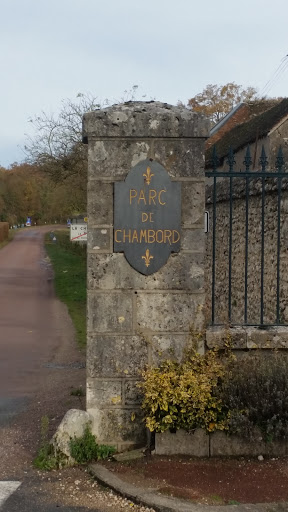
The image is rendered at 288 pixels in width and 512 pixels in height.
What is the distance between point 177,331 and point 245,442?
104 cm

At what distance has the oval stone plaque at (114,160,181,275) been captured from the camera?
17.3 feet

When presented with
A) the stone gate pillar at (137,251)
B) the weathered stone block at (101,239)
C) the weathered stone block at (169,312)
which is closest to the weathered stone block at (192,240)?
the stone gate pillar at (137,251)

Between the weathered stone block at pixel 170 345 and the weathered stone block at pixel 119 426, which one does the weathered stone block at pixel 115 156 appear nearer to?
the weathered stone block at pixel 170 345

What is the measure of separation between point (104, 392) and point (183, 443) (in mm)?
775

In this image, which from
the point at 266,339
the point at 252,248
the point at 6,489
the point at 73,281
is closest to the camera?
the point at 6,489

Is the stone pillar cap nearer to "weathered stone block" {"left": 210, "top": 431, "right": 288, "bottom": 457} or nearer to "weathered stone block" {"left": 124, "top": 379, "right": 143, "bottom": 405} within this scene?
"weathered stone block" {"left": 124, "top": 379, "right": 143, "bottom": 405}

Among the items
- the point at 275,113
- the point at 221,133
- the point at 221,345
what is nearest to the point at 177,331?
the point at 221,345

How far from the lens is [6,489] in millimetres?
4598

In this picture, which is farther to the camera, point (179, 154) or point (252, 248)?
point (252, 248)

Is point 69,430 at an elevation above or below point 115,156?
below

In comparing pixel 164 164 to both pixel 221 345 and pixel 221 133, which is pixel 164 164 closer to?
pixel 221 345

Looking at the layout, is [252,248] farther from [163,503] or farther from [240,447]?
[163,503]

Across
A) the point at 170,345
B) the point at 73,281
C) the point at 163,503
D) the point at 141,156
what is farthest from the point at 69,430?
the point at 73,281

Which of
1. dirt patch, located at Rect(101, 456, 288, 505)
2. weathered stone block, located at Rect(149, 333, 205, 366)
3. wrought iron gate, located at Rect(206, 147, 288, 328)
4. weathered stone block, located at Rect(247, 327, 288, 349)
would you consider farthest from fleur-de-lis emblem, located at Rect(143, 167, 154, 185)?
wrought iron gate, located at Rect(206, 147, 288, 328)
